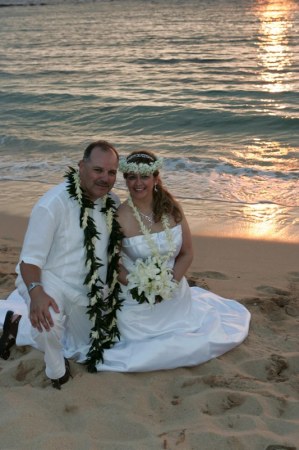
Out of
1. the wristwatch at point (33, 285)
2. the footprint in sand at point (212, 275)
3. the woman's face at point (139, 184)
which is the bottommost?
the footprint in sand at point (212, 275)

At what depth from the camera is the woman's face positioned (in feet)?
15.1

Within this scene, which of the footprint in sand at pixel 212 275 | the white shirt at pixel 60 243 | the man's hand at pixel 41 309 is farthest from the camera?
the footprint in sand at pixel 212 275

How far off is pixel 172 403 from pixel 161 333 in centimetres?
73

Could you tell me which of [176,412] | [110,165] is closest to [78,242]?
[110,165]

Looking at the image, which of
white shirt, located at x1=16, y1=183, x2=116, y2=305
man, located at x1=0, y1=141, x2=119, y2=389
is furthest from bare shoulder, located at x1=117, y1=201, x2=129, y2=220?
white shirt, located at x1=16, y1=183, x2=116, y2=305

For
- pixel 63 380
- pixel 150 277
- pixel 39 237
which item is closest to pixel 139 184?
pixel 150 277

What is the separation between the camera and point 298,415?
12.7 feet

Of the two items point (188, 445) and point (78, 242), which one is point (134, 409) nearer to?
point (188, 445)

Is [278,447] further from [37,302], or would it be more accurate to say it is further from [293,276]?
[293,276]

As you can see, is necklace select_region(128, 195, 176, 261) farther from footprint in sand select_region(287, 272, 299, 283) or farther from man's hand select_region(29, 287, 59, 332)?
footprint in sand select_region(287, 272, 299, 283)

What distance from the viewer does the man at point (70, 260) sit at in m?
4.11

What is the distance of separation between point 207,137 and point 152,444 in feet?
36.6

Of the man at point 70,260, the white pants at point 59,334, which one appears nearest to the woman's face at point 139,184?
the man at point 70,260

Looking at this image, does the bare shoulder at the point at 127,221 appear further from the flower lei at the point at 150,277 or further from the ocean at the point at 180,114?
the ocean at the point at 180,114
